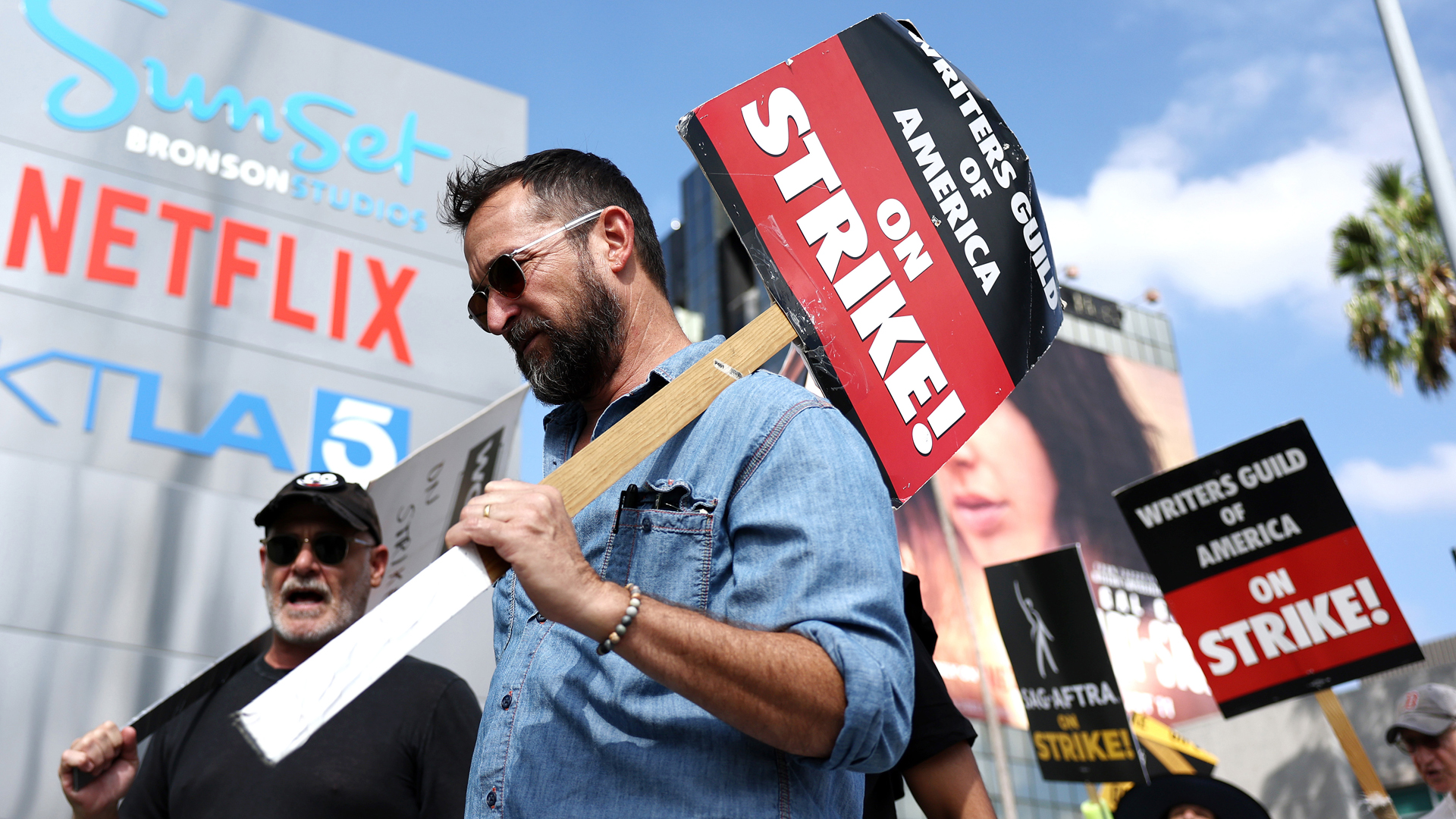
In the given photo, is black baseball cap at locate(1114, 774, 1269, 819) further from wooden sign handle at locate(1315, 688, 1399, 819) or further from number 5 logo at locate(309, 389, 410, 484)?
number 5 logo at locate(309, 389, 410, 484)

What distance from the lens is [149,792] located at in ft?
11.5

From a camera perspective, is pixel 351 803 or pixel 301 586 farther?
pixel 301 586

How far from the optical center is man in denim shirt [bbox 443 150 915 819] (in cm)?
154

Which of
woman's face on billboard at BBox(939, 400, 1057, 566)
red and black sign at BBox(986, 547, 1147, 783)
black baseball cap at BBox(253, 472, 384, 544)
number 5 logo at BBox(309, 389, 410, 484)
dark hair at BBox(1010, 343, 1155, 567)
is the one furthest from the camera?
dark hair at BBox(1010, 343, 1155, 567)

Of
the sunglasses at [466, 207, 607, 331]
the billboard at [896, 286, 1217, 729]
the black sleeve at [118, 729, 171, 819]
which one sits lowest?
the black sleeve at [118, 729, 171, 819]

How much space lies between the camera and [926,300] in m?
2.45

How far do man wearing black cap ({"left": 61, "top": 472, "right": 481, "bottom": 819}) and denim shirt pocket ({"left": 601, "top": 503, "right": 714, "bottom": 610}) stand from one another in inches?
68.7

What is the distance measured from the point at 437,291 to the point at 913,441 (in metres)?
6.27

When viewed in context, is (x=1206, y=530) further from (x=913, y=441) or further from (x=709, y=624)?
(x=709, y=624)

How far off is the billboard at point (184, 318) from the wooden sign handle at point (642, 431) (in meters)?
5.11

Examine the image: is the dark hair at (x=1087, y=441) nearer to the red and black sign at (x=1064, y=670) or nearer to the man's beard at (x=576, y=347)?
the red and black sign at (x=1064, y=670)

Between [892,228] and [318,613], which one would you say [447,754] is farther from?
[892,228]

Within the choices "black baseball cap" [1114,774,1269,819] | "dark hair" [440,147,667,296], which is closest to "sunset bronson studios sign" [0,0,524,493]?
"dark hair" [440,147,667,296]

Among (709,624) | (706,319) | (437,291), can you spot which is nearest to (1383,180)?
(437,291)
